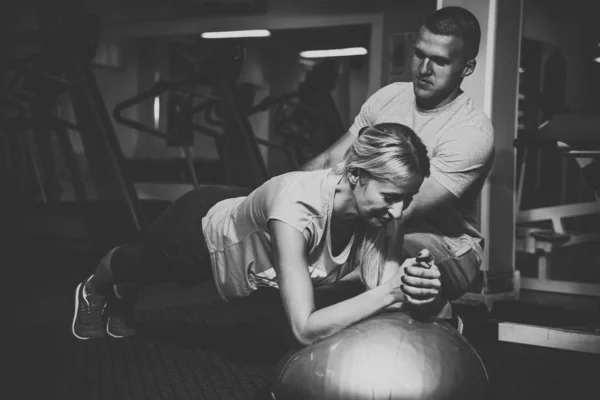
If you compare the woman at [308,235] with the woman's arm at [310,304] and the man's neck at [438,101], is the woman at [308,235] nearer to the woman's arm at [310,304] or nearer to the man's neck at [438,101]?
the woman's arm at [310,304]

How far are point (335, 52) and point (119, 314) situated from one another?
4524 millimetres

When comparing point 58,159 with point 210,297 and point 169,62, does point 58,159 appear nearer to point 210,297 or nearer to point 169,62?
point 169,62

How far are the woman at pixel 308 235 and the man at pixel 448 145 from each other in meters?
0.35

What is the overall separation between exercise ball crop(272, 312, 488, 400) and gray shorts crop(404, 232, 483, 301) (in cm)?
58

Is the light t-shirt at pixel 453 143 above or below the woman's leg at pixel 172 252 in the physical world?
above

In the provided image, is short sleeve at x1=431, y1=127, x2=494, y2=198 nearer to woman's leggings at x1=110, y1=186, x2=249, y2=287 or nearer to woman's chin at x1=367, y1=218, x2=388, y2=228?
woman's chin at x1=367, y1=218, x2=388, y2=228

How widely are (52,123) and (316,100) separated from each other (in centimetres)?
217

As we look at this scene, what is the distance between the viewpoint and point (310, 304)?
1.41 metres

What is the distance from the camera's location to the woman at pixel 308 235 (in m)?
1.41

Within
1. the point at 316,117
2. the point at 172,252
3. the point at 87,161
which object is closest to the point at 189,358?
the point at 172,252

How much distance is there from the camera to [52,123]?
15.6ft

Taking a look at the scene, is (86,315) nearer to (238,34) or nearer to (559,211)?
(559,211)

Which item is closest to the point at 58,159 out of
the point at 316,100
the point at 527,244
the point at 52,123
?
the point at 52,123

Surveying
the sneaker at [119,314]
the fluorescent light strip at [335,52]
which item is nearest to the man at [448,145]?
the sneaker at [119,314]
